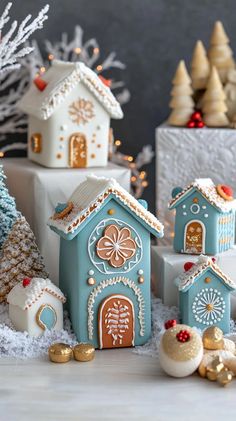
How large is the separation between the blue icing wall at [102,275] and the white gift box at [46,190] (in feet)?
1.02

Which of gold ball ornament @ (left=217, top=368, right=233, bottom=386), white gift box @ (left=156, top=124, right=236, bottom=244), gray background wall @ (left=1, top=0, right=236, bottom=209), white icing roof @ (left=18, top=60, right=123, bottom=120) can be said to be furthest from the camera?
gray background wall @ (left=1, top=0, right=236, bottom=209)

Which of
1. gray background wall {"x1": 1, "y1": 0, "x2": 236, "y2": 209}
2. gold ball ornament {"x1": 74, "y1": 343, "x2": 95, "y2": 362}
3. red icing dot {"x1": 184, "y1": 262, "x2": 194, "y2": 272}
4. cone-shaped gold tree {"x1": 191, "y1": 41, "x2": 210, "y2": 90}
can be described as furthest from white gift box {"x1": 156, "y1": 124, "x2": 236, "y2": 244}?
gold ball ornament {"x1": 74, "y1": 343, "x2": 95, "y2": 362}

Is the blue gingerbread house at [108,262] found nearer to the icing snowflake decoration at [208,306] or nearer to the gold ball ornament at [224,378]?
the icing snowflake decoration at [208,306]

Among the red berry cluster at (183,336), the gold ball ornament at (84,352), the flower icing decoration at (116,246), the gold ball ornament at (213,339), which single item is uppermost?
the flower icing decoration at (116,246)

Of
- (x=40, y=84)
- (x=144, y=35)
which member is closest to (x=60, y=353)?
(x=40, y=84)

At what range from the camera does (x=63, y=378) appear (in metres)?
1.56

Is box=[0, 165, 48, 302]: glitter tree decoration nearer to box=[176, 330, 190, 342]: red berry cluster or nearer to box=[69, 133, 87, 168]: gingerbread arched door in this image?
box=[69, 133, 87, 168]: gingerbread arched door

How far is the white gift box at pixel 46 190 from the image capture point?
79.3 inches

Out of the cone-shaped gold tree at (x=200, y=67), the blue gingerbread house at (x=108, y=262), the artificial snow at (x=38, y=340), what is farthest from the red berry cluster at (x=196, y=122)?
the artificial snow at (x=38, y=340)

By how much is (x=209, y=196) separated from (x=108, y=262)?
0.33m

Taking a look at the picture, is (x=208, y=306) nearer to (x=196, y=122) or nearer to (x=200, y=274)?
(x=200, y=274)

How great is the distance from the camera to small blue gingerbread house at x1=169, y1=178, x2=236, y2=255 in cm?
184

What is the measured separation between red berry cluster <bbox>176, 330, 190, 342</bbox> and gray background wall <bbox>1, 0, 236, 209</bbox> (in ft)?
3.64

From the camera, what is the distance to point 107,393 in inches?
58.7
